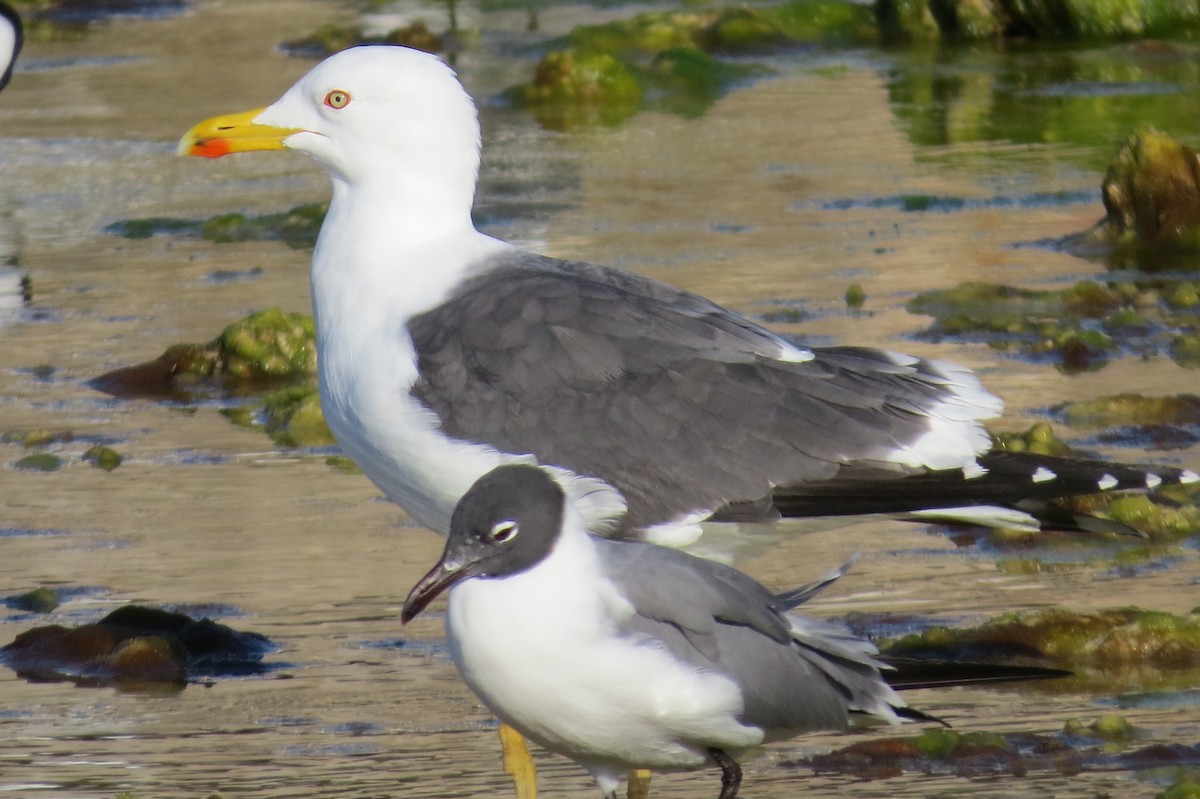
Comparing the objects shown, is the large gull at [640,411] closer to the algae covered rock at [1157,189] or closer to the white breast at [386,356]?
the white breast at [386,356]

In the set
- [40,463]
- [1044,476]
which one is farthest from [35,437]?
[1044,476]

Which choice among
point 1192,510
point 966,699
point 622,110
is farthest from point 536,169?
point 966,699

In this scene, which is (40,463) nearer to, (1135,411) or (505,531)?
(505,531)

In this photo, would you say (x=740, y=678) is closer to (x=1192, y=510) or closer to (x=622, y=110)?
(x=1192, y=510)

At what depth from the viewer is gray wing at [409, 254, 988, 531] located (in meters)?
5.20

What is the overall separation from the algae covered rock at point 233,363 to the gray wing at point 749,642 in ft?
13.6

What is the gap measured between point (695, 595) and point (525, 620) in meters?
0.40

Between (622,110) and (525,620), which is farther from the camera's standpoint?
(622,110)

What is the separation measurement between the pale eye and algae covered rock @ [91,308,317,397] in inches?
105

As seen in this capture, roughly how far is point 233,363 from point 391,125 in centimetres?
289

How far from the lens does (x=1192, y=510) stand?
6.25 m

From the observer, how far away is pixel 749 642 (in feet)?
14.6

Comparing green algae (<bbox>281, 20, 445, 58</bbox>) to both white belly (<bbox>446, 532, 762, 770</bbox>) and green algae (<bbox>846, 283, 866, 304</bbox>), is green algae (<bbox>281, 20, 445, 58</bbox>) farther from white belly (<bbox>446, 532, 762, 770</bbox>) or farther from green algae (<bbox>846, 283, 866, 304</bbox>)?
white belly (<bbox>446, 532, 762, 770</bbox>)

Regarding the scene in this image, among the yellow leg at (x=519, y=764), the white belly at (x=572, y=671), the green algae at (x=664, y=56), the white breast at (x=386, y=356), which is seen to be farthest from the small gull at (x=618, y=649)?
the green algae at (x=664, y=56)
